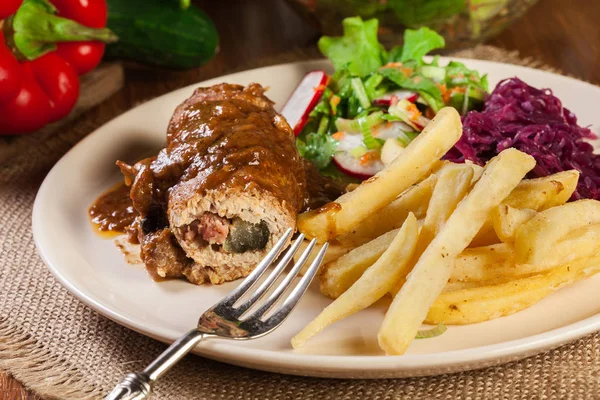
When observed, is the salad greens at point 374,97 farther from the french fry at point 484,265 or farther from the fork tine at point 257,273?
the french fry at point 484,265

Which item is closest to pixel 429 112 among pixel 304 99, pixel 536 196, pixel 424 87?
pixel 424 87

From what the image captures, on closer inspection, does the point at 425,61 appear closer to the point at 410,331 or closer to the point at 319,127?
the point at 319,127

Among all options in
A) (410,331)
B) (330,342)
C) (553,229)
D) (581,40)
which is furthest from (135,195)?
(581,40)

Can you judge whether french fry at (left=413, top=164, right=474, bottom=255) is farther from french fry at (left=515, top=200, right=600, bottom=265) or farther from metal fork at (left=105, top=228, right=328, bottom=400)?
metal fork at (left=105, top=228, right=328, bottom=400)

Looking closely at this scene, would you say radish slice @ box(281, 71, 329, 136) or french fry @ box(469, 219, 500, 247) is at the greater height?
french fry @ box(469, 219, 500, 247)

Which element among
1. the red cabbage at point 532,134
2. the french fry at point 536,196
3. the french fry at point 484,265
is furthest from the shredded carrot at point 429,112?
the french fry at point 484,265

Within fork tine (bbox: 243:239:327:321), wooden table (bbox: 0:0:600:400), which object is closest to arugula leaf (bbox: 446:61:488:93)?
wooden table (bbox: 0:0:600:400)
